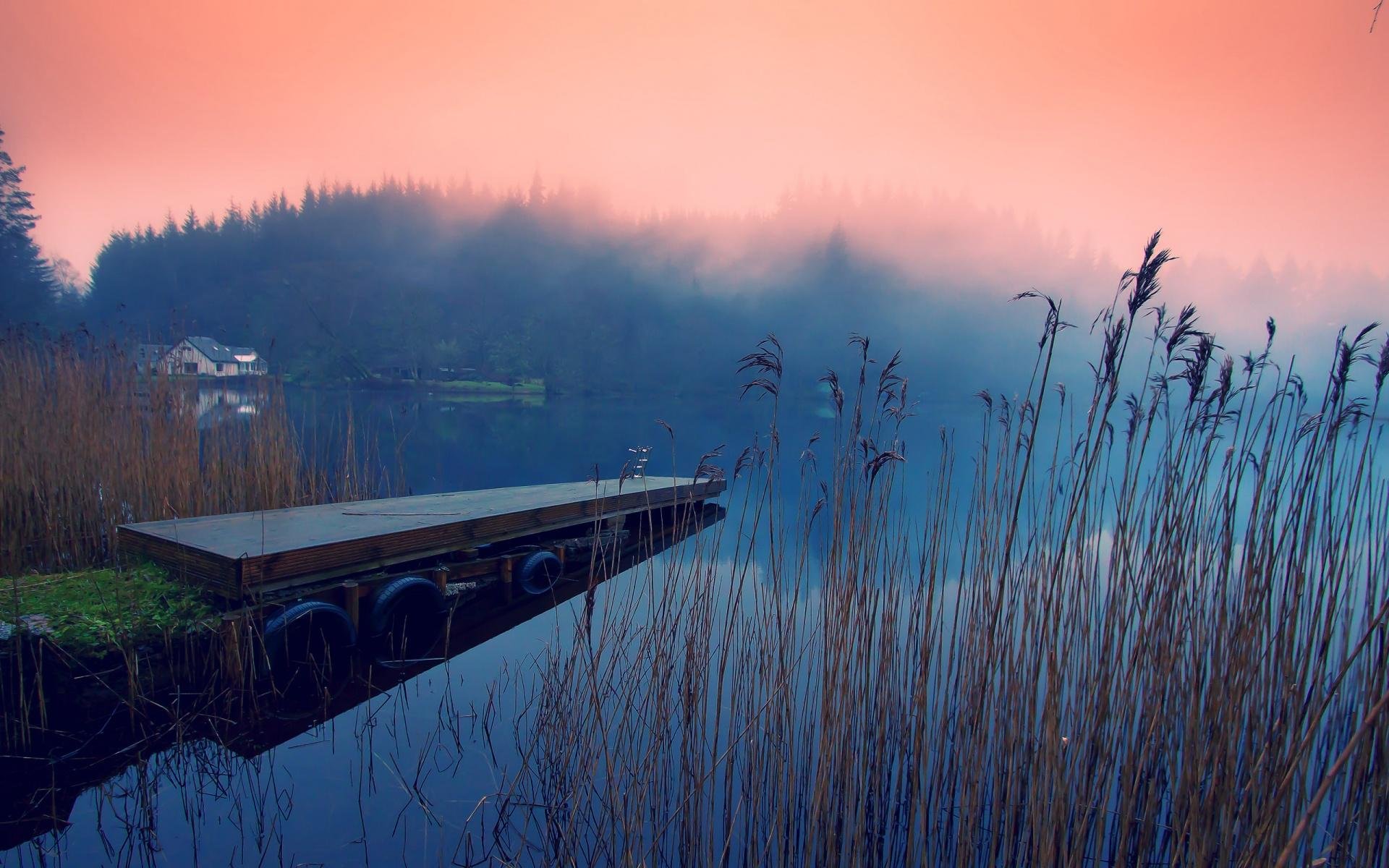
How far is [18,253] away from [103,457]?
28691mm

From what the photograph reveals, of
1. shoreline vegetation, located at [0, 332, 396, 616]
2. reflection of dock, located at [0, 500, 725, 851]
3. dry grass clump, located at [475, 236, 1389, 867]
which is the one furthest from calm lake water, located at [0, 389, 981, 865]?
shoreline vegetation, located at [0, 332, 396, 616]

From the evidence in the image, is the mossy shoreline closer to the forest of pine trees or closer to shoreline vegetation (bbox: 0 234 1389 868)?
shoreline vegetation (bbox: 0 234 1389 868)

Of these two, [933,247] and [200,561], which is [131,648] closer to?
[200,561]

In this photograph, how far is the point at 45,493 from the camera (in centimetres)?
445

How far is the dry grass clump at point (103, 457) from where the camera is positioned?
4.28 metres

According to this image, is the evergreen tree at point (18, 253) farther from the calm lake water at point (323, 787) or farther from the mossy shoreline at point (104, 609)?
the calm lake water at point (323, 787)

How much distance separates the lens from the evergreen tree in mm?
22547

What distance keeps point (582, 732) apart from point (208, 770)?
5.38 feet

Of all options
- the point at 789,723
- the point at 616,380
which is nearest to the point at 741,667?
the point at 789,723

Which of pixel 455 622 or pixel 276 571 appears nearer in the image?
pixel 276 571

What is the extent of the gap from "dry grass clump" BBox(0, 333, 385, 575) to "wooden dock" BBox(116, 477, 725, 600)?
0.59 metres

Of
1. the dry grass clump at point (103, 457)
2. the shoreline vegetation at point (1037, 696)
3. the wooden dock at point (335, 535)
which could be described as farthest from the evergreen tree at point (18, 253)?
the shoreline vegetation at point (1037, 696)

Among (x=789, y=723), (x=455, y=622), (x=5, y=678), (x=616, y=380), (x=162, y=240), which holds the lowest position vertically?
(x=455, y=622)

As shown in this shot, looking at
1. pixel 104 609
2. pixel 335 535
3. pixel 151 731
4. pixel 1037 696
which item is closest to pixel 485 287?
Result: pixel 335 535
